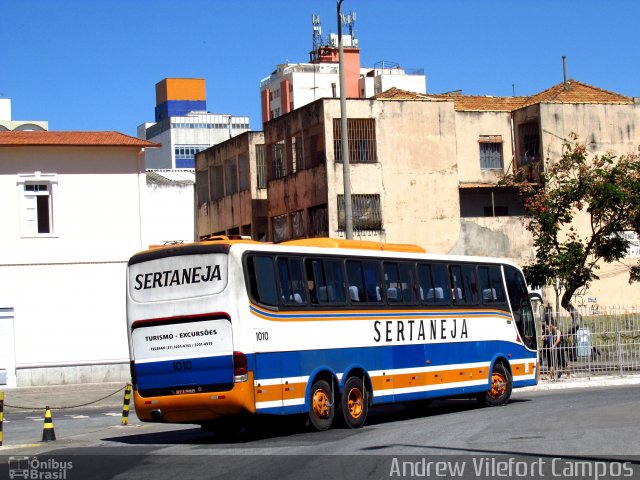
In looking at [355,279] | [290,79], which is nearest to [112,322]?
[355,279]

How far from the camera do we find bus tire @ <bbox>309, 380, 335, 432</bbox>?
1883 cm

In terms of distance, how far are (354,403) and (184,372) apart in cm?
357

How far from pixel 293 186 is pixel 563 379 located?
69.0ft

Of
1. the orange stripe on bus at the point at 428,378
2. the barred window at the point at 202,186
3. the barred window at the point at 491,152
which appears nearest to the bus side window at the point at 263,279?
the orange stripe on bus at the point at 428,378

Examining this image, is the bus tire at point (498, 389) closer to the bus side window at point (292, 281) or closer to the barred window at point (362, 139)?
the bus side window at point (292, 281)

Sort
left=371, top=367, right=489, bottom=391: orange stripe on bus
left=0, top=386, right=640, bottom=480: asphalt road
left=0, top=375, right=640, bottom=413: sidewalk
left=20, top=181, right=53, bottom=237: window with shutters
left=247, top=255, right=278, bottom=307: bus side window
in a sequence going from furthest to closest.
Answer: left=20, top=181, right=53, bottom=237: window with shutters < left=0, top=375, right=640, bottom=413: sidewalk < left=371, top=367, right=489, bottom=391: orange stripe on bus < left=247, top=255, right=278, bottom=307: bus side window < left=0, top=386, right=640, bottom=480: asphalt road

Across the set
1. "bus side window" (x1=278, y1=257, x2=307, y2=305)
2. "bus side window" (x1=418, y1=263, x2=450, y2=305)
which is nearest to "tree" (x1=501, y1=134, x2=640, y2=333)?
"bus side window" (x1=418, y1=263, x2=450, y2=305)

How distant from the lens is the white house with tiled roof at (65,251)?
3706cm

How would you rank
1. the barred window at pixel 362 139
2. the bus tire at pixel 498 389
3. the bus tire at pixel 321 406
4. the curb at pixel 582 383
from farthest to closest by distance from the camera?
the barred window at pixel 362 139 < the curb at pixel 582 383 < the bus tire at pixel 498 389 < the bus tire at pixel 321 406

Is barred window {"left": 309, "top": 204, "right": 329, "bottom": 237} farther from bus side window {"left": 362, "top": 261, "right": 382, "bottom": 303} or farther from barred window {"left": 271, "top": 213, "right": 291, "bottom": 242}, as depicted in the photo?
bus side window {"left": 362, "top": 261, "right": 382, "bottom": 303}

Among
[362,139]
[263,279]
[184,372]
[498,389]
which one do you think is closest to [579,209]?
[498,389]

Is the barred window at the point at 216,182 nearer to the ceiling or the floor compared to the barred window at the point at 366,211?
nearer to the ceiling

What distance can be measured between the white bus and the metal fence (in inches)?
279

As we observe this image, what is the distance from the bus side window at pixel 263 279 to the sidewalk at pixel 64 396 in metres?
13.7
